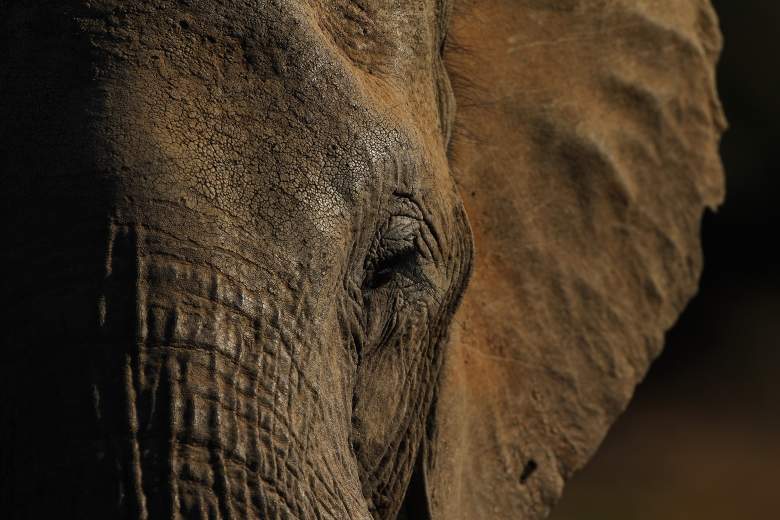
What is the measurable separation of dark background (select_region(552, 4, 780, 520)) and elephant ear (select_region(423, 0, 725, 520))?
106 inches

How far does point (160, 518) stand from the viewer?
136 centimetres

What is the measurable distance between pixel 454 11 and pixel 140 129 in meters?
0.67

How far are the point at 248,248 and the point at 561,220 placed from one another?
87cm

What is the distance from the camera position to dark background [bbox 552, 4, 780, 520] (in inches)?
205

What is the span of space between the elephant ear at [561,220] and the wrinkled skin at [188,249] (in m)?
0.43

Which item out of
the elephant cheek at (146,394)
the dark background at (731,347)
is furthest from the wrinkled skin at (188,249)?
the dark background at (731,347)

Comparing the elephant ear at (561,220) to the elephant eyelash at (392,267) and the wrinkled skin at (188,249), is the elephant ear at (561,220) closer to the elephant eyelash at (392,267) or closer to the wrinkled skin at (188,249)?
the elephant eyelash at (392,267)

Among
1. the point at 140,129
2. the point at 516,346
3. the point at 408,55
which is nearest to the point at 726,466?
the point at 516,346

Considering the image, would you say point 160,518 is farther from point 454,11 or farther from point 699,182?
point 699,182

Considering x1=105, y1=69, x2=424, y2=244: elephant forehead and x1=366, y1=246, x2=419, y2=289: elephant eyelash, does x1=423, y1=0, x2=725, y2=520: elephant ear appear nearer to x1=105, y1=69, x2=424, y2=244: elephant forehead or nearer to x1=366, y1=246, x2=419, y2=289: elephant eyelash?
x1=366, y1=246, x2=419, y2=289: elephant eyelash

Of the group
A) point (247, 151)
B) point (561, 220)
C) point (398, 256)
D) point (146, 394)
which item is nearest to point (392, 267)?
point (398, 256)

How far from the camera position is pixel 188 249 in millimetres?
1423

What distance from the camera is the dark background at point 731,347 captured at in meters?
5.20

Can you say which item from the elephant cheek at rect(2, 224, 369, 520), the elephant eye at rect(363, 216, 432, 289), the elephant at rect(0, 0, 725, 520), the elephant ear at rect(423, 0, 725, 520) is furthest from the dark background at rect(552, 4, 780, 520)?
the elephant cheek at rect(2, 224, 369, 520)
